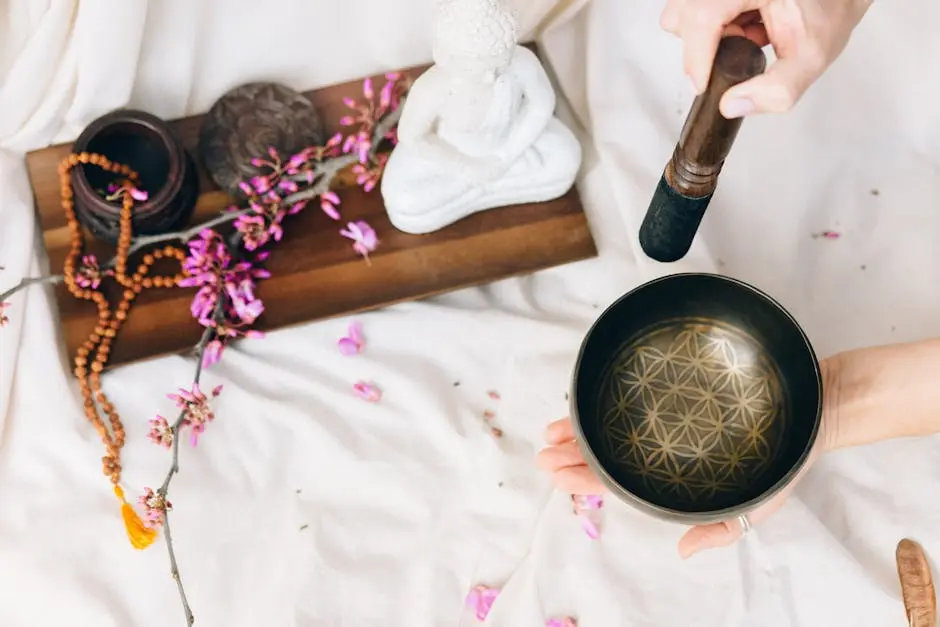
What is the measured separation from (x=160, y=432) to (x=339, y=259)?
8.7 inches

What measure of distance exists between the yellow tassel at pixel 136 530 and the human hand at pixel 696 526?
33cm

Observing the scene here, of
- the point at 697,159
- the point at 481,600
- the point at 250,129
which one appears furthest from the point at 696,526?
the point at 250,129

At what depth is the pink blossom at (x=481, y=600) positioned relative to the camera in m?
0.77

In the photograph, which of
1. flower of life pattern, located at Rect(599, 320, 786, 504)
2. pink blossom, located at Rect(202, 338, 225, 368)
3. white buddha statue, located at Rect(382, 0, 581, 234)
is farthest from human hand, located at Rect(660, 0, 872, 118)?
pink blossom, located at Rect(202, 338, 225, 368)

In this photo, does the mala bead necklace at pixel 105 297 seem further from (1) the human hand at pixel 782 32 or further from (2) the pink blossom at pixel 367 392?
(1) the human hand at pixel 782 32

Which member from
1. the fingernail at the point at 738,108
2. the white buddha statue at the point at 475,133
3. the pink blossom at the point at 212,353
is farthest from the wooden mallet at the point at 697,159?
the pink blossom at the point at 212,353

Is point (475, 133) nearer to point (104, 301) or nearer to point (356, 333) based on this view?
point (356, 333)

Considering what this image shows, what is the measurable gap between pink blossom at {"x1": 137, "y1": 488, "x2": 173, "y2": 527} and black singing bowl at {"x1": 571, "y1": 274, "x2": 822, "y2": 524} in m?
0.35

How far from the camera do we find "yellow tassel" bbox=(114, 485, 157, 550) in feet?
2.46

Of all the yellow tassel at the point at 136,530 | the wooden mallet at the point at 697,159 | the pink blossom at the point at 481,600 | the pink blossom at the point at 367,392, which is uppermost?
the wooden mallet at the point at 697,159

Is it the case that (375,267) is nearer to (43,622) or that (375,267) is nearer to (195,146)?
(195,146)

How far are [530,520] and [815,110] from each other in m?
0.49

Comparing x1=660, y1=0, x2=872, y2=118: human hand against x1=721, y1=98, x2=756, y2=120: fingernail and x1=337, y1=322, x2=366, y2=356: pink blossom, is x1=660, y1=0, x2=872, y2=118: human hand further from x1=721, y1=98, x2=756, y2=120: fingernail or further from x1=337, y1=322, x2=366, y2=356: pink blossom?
x1=337, y1=322, x2=366, y2=356: pink blossom

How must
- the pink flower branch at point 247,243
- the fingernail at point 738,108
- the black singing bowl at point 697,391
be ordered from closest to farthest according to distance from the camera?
the fingernail at point 738,108 → the black singing bowl at point 697,391 → the pink flower branch at point 247,243
